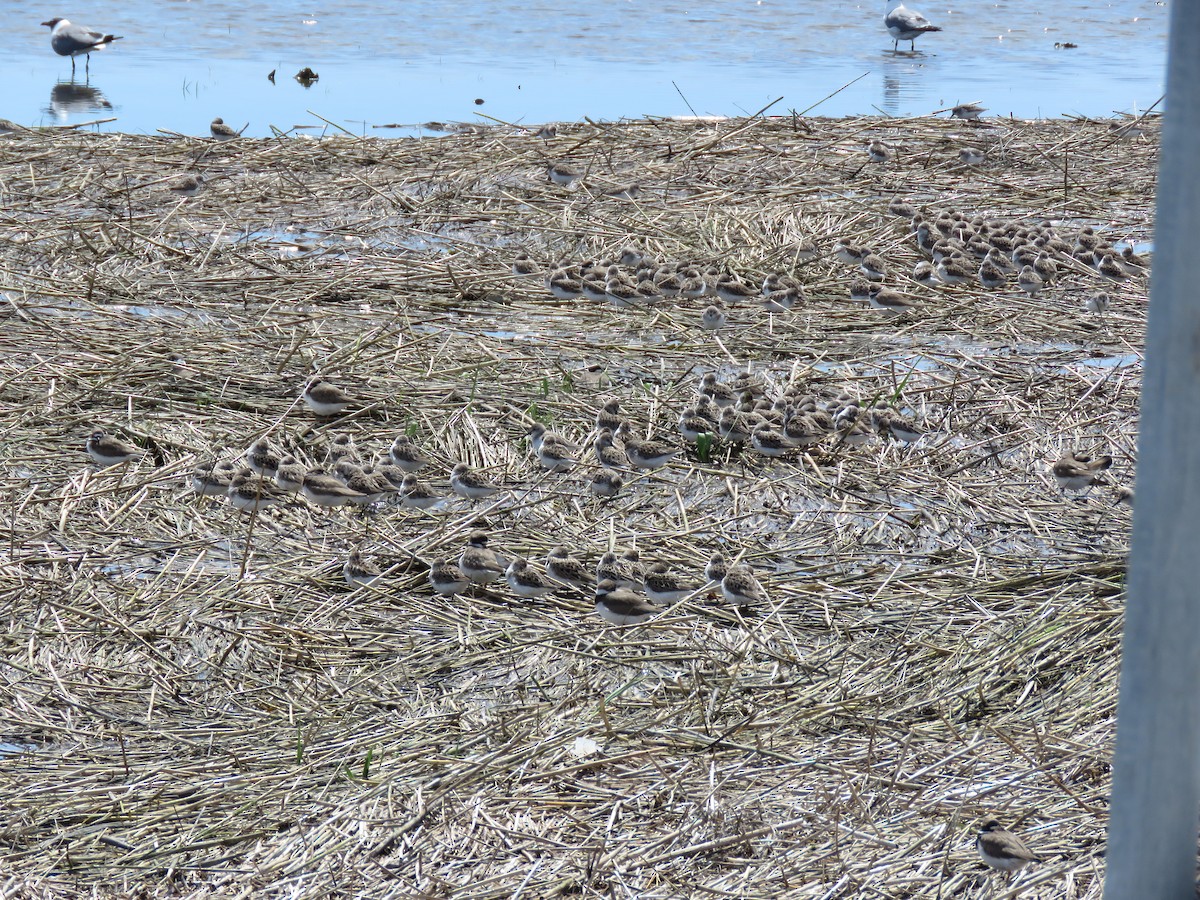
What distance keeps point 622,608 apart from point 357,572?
3.51 ft

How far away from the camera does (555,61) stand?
2369cm

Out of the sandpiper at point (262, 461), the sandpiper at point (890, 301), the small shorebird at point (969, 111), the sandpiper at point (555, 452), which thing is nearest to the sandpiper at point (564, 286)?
the sandpiper at point (890, 301)

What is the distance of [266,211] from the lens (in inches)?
448

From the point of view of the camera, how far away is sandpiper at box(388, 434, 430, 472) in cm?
631

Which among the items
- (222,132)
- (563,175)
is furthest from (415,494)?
(222,132)

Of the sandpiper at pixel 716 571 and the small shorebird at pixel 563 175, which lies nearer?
the sandpiper at pixel 716 571

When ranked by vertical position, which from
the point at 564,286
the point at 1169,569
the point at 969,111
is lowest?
the point at 564,286

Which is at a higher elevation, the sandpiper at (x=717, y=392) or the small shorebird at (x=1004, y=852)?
the sandpiper at (x=717, y=392)

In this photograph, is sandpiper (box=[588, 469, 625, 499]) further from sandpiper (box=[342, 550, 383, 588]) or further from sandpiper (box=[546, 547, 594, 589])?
sandpiper (box=[342, 550, 383, 588])

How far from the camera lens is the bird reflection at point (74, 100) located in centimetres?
1678

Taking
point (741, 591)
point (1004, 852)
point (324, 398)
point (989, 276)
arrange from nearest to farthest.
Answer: point (1004, 852) < point (741, 591) < point (324, 398) < point (989, 276)

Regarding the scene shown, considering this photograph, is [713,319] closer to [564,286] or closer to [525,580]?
[564,286]

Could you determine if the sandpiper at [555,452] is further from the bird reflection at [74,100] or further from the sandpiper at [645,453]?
the bird reflection at [74,100]

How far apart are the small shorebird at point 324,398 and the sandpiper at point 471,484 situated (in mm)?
995
